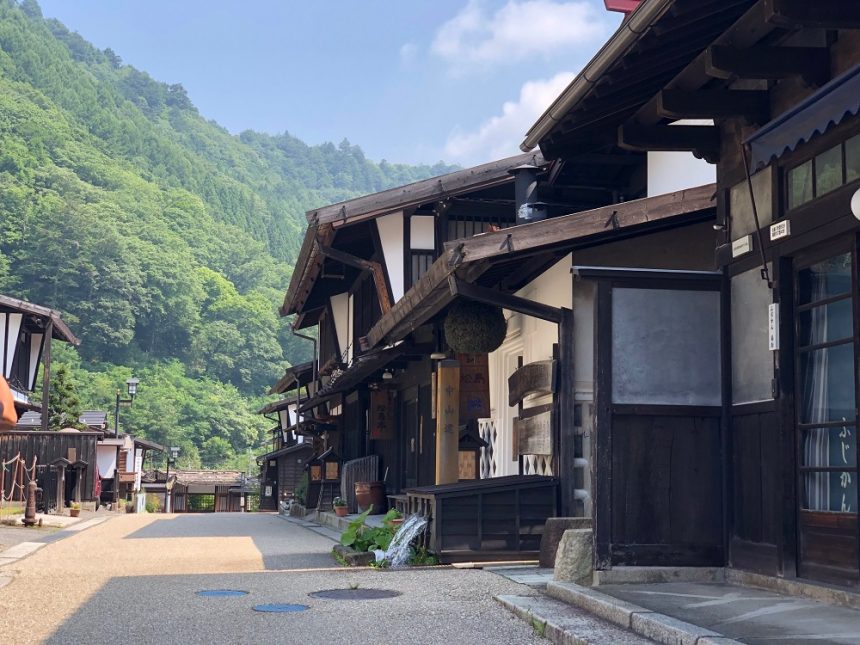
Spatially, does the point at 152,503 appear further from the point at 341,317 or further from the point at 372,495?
the point at 372,495

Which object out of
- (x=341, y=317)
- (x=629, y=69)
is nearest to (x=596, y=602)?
(x=629, y=69)

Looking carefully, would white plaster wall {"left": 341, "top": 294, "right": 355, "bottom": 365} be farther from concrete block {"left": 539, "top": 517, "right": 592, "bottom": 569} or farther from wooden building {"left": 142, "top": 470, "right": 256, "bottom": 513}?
wooden building {"left": 142, "top": 470, "right": 256, "bottom": 513}

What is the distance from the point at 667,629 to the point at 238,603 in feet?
12.3

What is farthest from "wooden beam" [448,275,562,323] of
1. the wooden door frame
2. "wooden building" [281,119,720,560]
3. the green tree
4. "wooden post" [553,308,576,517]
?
the green tree

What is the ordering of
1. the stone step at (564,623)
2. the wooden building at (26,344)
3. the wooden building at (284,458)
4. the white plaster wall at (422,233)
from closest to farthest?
the stone step at (564,623) → the white plaster wall at (422,233) → the wooden building at (26,344) → the wooden building at (284,458)

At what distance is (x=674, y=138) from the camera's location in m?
8.23

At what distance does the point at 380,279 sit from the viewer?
54.6 feet

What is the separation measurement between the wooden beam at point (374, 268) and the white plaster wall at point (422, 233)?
70cm

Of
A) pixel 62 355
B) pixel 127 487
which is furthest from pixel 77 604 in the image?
pixel 62 355

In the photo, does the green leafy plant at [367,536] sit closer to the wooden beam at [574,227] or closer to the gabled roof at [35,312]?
the wooden beam at [574,227]

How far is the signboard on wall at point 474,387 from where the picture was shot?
1326 cm

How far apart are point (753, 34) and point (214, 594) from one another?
5.88m

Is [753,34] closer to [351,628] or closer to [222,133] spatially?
[351,628]

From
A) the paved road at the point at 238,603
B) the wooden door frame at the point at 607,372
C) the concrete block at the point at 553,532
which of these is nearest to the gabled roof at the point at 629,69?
the wooden door frame at the point at 607,372
